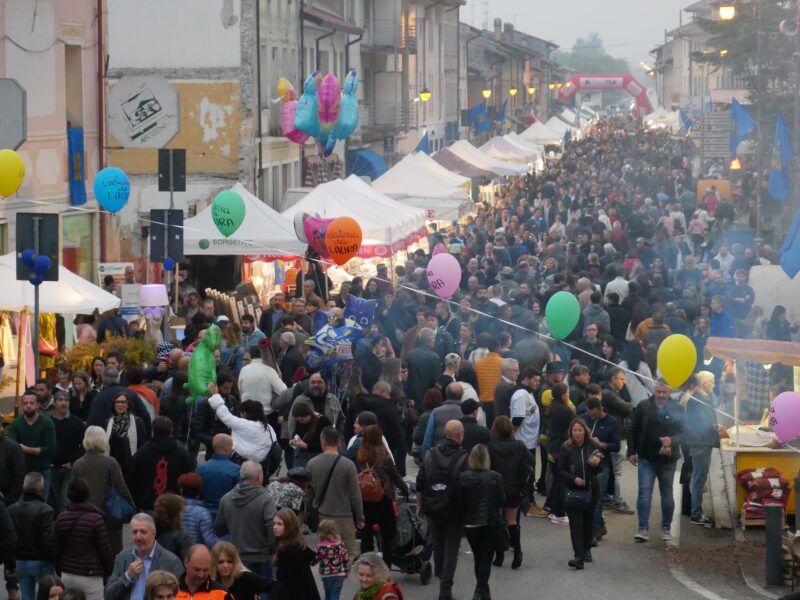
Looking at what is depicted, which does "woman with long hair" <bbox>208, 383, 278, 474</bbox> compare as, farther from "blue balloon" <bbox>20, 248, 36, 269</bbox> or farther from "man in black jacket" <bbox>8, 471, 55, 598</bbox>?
"man in black jacket" <bbox>8, 471, 55, 598</bbox>

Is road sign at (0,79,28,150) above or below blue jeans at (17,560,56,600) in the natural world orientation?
above

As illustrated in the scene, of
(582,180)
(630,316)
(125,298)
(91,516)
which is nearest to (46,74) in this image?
(125,298)

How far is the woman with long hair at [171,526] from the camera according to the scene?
909 cm

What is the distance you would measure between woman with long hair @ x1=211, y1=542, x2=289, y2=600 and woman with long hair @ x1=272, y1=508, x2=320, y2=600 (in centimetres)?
65

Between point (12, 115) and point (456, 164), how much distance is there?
23137mm

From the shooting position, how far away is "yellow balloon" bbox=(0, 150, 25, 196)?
16.0 metres

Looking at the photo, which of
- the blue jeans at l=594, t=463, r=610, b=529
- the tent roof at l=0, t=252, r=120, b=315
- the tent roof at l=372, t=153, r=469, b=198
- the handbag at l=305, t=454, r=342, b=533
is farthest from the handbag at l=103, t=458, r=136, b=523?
the tent roof at l=372, t=153, r=469, b=198

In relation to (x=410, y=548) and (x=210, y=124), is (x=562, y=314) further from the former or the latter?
(x=210, y=124)

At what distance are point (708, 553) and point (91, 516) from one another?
17.3ft

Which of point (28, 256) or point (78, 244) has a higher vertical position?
point (78, 244)

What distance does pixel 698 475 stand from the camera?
43.1 feet

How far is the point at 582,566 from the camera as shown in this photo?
1185 cm

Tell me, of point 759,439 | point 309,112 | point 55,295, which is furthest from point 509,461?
point 309,112

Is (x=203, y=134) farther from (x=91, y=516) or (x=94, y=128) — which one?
(x=91, y=516)
